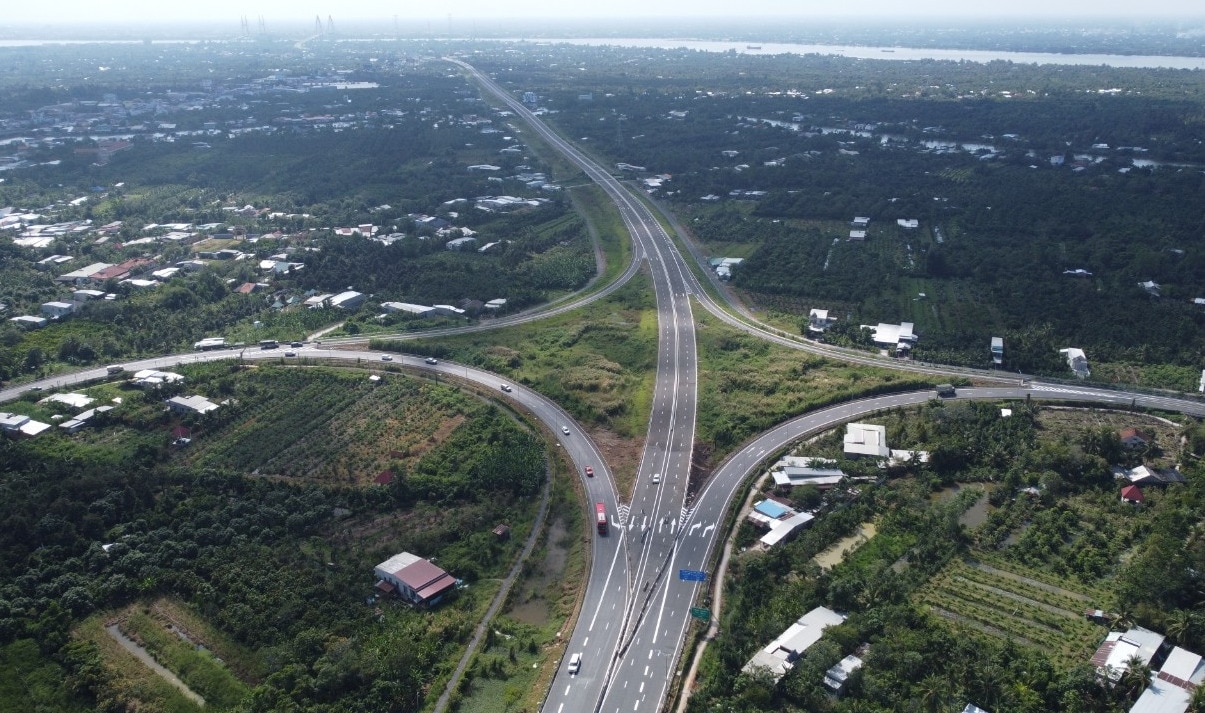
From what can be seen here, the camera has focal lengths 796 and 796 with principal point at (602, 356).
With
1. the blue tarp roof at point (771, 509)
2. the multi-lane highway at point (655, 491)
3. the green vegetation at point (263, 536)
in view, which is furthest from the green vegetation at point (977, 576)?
the green vegetation at point (263, 536)

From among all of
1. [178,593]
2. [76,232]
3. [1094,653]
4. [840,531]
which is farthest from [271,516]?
[76,232]

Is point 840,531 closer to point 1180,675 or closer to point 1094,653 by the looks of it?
point 1094,653

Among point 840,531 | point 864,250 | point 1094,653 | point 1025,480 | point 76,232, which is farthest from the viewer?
point 76,232

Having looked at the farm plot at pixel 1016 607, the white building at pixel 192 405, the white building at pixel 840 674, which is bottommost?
the white building at pixel 192 405

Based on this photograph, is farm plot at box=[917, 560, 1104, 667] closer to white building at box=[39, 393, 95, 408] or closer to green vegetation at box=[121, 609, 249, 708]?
green vegetation at box=[121, 609, 249, 708]

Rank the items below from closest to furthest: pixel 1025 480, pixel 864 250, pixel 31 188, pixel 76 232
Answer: pixel 1025 480 < pixel 864 250 < pixel 76 232 < pixel 31 188

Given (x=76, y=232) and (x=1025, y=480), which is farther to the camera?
(x=76, y=232)

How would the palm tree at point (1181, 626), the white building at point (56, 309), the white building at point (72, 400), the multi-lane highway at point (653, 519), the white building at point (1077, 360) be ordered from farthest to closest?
1. the white building at point (56, 309)
2. the white building at point (1077, 360)
3. the white building at point (72, 400)
4. the multi-lane highway at point (653, 519)
5. the palm tree at point (1181, 626)

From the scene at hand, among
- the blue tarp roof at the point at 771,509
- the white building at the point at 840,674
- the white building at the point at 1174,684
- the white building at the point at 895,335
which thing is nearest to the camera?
the white building at the point at 1174,684

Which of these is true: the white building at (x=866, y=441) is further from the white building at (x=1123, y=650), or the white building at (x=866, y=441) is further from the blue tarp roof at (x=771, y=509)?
the white building at (x=1123, y=650)
